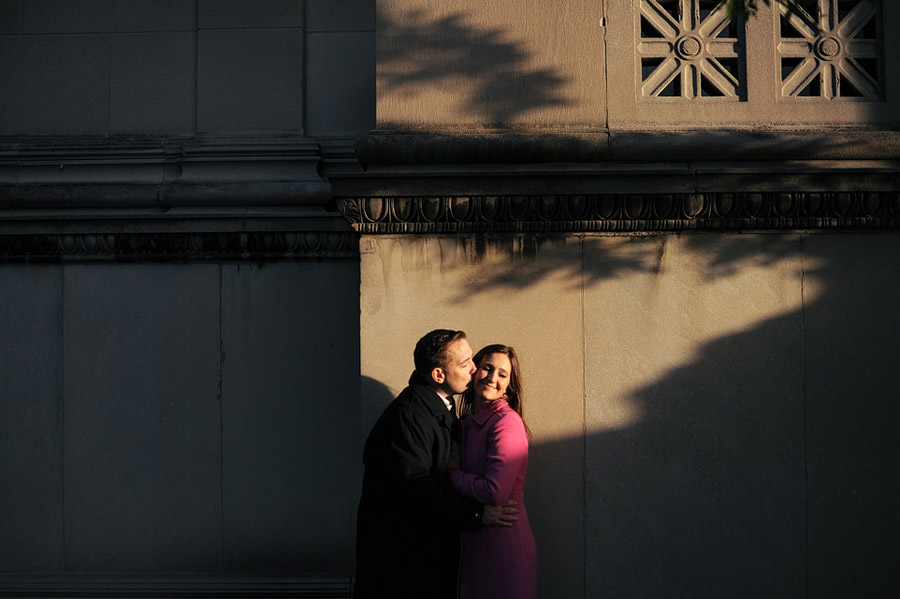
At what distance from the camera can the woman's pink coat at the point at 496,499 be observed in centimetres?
383

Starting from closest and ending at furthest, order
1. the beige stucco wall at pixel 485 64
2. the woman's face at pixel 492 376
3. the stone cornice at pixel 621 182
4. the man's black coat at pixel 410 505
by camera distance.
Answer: the man's black coat at pixel 410 505
the woman's face at pixel 492 376
the stone cornice at pixel 621 182
the beige stucco wall at pixel 485 64

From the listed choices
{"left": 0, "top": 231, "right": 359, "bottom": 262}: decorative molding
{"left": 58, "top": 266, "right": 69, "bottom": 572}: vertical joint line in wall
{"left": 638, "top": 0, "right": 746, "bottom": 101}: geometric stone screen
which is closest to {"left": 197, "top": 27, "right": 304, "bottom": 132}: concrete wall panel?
{"left": 0, "top": 231, "right": 359, "bottom": 262}: decorative molding

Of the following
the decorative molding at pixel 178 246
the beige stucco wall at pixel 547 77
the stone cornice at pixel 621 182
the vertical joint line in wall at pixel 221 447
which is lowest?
the vertical joint line in wall at pixel 221 447

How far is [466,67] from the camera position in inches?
181

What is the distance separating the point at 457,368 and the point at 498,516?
0.75 meters

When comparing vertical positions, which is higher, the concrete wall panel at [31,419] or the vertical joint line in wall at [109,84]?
the vertical joint line in wall at [109,84]

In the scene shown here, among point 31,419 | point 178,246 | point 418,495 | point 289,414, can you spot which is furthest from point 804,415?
point 31,419

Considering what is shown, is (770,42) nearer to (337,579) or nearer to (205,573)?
(337,579)

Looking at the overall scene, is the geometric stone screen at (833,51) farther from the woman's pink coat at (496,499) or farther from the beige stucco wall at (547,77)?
the woman's pink coat at (496,499)

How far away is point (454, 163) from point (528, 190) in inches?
17.5

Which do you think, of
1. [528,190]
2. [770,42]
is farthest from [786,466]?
[770,42]

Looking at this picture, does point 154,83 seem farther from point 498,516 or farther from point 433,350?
point 498,516

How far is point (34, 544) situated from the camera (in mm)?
5805

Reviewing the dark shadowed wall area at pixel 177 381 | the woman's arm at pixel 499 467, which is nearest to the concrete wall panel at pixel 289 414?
the dark shadowed wall area at pixel 177 381
